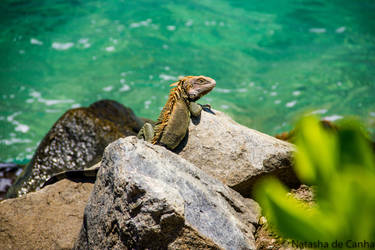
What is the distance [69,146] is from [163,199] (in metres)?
4.02

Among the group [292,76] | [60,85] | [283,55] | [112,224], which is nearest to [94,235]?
[112,224]

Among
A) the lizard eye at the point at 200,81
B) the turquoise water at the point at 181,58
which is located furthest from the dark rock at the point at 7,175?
the lizard eye at the point at 200,81

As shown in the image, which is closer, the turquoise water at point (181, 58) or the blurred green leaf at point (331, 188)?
the blurred green leaf at point (331, 188)

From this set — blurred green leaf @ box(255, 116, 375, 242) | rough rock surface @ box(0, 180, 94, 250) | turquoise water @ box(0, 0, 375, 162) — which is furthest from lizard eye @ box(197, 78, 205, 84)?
turquoise water @ box(0, 0, 375, 162)

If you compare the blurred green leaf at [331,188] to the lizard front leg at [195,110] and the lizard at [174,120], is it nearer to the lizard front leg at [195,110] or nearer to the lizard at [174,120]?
the lizard at [174,120]

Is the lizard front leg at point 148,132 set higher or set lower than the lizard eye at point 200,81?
lower

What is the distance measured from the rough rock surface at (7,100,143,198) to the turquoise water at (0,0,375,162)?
13.8ft

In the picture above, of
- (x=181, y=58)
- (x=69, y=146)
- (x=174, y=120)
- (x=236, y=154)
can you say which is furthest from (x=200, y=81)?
(x=181, y=58)

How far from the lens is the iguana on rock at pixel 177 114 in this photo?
14.4 feet

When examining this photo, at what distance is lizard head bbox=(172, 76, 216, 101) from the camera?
480 cm

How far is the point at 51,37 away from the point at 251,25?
29.9 feet

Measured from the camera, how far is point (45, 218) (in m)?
4.09

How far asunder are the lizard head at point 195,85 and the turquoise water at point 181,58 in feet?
20.8

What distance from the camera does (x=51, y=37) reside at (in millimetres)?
14695
